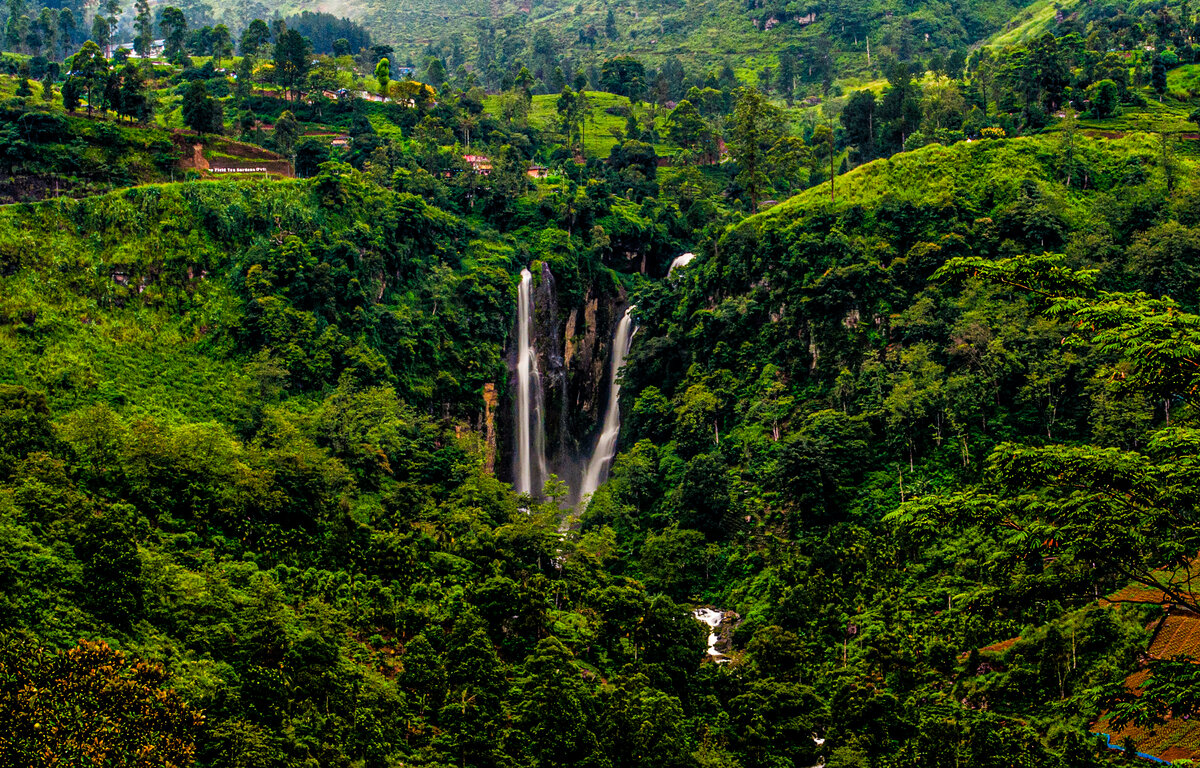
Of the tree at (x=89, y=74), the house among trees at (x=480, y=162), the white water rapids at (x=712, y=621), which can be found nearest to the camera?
the white water rapids at (x=712, y=621)

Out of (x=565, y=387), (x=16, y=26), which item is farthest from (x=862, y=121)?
(x=16, y=26)

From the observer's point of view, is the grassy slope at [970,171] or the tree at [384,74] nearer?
the grassy slope at [970,171]

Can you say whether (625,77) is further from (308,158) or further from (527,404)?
(527,404)

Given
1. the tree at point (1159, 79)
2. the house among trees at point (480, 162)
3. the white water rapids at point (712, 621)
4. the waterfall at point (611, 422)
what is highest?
the tree at point (1159, 79)

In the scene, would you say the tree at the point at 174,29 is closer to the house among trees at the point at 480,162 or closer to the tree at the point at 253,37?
the tree at the point at 253,37

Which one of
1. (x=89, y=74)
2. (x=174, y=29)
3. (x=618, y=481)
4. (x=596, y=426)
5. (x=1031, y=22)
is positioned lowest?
(x=596, y=426)

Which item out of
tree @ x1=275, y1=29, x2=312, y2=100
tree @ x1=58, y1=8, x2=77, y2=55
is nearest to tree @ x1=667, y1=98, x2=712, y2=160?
tree @ x1=275, y1=29, x2=312, y2=100

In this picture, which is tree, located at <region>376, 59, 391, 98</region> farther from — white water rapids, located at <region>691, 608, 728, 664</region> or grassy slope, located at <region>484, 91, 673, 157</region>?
white water rapids, located at <region>691, 608, 728, 664</region>

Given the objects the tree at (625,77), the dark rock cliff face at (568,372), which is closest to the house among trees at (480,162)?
the dark rock cliff face at (568,372)
